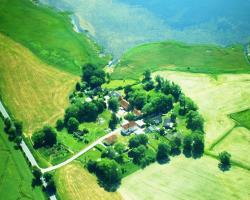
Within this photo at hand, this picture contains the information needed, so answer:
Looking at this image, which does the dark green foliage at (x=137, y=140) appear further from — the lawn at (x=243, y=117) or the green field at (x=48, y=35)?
the green field at (x=48, y=35)

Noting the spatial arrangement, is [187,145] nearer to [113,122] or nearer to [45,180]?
[113,122]

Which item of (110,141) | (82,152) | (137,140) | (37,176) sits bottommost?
(37,176)

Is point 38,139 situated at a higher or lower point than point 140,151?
higher

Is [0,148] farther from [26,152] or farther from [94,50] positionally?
[94,50]

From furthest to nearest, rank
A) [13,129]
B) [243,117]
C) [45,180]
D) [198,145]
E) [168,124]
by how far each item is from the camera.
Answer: [243,117]
[168,124]
[13,129]
[198,145]
[45,180]

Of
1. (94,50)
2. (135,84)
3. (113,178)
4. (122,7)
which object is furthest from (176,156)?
(122,7)

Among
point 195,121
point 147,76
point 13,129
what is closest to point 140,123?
point 195,121

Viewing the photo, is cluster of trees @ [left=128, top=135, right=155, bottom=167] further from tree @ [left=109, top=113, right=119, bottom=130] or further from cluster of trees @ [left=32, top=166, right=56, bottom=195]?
cluster of trees @ [left=32, top=166, right=56, bottom=195]
